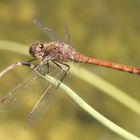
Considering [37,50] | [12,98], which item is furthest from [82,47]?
[12,98]

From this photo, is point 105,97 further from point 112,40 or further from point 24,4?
point 24,4

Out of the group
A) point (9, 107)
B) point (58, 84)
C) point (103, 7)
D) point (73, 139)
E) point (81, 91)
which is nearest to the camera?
point (58, 84)

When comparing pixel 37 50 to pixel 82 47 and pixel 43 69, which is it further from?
pixel 82 47

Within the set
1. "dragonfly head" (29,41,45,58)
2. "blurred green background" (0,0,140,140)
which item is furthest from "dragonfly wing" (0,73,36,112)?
"blurred green background" (0,0,140,140)

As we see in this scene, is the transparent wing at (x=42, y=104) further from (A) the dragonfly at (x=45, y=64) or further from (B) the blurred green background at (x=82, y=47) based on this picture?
(B) the blurred green background at (x=82, y=47)

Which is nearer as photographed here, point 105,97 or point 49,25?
point 105,97

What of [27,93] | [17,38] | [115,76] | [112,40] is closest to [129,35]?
[112,40]

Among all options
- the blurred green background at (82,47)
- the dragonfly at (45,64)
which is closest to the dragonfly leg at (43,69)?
the dragonfly at (45,64)
